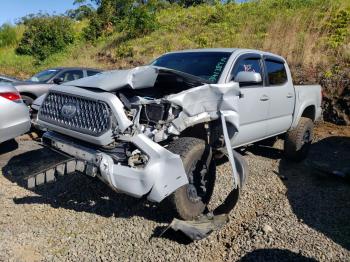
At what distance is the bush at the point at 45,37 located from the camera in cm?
2505

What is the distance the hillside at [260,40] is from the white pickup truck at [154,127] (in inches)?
257

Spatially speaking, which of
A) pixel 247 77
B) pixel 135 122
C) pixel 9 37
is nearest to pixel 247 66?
pixel 247 77

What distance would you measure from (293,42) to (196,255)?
11.4m

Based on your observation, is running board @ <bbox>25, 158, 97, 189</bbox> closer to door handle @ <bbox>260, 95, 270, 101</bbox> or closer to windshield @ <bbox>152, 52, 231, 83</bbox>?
windshield @ <bbox>152, 52, 231, 83</bbox>

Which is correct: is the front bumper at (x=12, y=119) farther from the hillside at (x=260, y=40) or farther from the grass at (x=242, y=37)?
the grass at (x=242, y=37)

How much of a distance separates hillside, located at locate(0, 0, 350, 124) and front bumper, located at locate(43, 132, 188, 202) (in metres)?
7.59

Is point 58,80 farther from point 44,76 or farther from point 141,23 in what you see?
point 141,23

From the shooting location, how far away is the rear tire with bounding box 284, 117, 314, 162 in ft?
21.1

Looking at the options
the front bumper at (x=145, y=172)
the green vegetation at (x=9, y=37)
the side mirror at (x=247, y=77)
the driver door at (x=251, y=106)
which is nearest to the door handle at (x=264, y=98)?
the driver door at (x=251, y=106)

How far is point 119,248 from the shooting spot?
350cm

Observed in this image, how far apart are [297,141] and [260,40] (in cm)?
895

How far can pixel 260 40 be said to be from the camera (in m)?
14.5

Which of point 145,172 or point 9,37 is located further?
point 9,37

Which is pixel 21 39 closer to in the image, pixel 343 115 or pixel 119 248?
pixel 343 115
